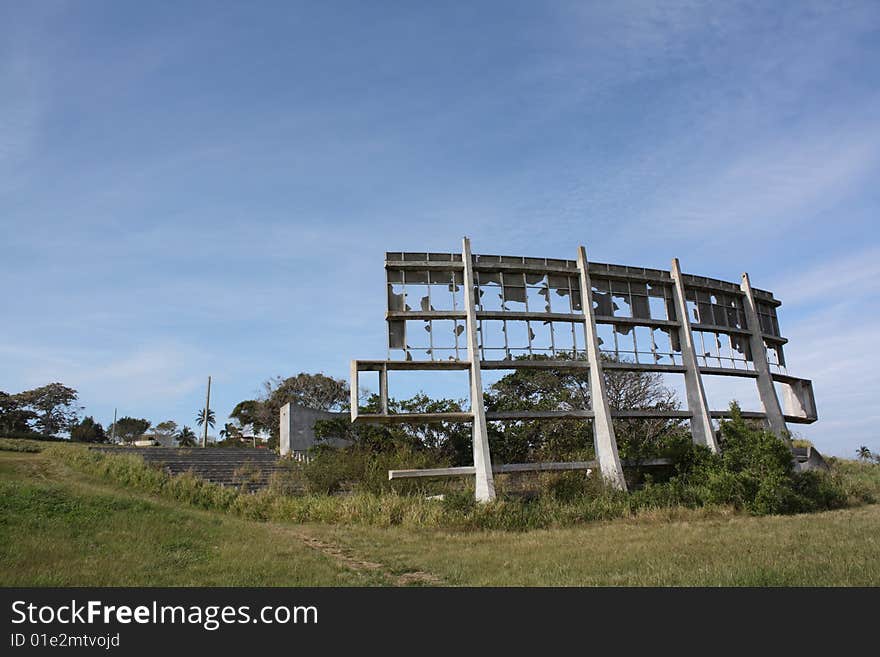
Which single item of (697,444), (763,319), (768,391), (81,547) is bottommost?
(81,547)

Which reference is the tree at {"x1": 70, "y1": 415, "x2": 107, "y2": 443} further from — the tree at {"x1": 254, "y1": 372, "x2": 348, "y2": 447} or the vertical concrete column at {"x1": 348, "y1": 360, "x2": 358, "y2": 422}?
the vertical concrete column at {"x1": 348, "y1": 360, "x2": 358, "y2": 422}

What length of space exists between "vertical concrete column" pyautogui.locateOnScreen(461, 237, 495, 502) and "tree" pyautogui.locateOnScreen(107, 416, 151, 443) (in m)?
65.4

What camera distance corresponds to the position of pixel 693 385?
21.8m

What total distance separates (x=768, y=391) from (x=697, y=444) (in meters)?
4.42

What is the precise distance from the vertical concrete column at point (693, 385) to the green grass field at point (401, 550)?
4.62 meters

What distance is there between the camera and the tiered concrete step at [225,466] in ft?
77.8

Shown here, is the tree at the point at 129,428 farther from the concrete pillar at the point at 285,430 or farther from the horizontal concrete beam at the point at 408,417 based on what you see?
the horizontal concrete beam at the point at 408,417

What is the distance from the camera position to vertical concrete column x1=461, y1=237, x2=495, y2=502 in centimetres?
1816

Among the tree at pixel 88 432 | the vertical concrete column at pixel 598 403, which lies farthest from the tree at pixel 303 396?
the vertical concrete column at pixel 598 403

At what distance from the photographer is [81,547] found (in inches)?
445

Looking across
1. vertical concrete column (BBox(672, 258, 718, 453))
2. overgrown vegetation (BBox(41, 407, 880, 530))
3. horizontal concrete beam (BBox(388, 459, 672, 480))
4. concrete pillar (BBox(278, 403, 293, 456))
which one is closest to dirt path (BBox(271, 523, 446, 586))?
overgrown vegetation (BBox(41, 407, 880, 530))
